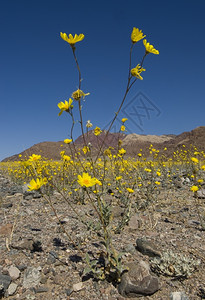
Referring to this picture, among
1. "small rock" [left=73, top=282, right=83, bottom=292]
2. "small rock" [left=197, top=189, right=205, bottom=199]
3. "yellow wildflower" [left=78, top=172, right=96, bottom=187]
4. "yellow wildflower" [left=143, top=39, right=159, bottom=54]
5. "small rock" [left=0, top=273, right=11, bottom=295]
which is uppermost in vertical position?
"yellow wildflower" [left=143, top=39, right=159, bottom=54]

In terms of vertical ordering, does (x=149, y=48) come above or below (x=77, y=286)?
above

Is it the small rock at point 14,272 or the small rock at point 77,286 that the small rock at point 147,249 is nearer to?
the small rock at point 77,286

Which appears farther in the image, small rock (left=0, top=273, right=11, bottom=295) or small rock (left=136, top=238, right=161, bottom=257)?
small rock (left=136, top=238, right=161, bottom=257)

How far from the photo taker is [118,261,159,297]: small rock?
1.97 m

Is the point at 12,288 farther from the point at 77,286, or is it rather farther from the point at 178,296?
the point at 178,296

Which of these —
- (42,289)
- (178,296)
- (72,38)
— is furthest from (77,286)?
(72,38)

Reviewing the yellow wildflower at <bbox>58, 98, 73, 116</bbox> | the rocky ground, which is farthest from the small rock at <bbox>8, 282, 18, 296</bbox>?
the yellow wildflower at <bbox>58, 98, 73, 116</bbox>

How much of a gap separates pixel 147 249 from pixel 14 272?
61.0 inches

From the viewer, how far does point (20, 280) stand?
2170 mm

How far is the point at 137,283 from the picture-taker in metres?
2.01

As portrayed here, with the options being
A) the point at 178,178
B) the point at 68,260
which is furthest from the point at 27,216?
the point at 178,178

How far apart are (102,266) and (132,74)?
204 cm

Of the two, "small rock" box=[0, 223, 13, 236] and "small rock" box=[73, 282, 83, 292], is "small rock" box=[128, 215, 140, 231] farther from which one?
"small rock" box=[0, 223, 13, 236]

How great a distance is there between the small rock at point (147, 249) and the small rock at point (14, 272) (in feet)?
4.76
